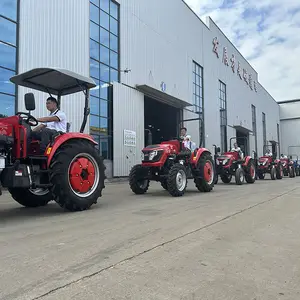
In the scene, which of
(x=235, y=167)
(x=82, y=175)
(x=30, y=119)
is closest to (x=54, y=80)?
(x=30, y=119)

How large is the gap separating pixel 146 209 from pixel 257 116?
41775mm

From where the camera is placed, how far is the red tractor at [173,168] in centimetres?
931

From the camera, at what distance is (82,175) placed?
20.5 feet

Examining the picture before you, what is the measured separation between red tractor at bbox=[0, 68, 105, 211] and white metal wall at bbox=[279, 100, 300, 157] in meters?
56.8

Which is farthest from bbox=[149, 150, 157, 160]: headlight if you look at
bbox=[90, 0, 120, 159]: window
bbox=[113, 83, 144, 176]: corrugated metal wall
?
bbox=[113, 83, 144, 176]: corrugated metal wall

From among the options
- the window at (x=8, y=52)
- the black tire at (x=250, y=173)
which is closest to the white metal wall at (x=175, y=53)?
the window at (x=8, y=52)

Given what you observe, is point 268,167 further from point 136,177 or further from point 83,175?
point 83,175

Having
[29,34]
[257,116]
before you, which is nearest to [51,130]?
[29,34]

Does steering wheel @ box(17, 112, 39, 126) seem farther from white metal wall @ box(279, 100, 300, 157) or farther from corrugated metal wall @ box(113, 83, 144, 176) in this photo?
white metal wall @ box(279, 100, 300, 157)

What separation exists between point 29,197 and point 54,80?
2353 millimetres

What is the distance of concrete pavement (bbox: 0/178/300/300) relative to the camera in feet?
8.82

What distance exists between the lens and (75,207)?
6004 millimetres

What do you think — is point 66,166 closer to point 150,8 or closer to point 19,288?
point 19,288

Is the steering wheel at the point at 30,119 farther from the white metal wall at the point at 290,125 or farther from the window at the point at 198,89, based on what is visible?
the white metal wall at the point at 290,125
